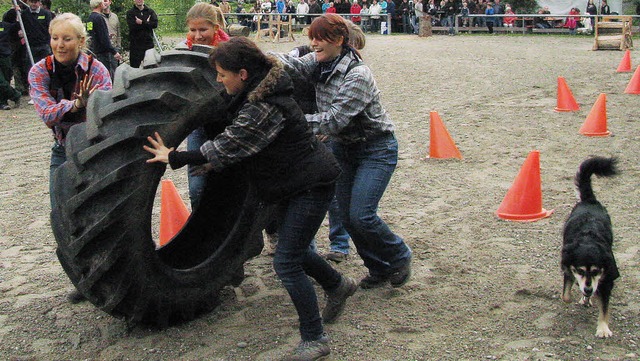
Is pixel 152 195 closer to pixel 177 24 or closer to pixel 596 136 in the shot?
pixel 596 136

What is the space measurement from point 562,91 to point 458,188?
16.8 ft

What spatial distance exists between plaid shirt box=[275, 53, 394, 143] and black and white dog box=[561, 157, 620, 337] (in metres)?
1.38

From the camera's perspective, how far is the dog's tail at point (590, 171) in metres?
5.37

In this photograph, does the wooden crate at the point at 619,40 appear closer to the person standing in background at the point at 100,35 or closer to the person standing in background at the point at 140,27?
the person standing in background at the point at 140,27

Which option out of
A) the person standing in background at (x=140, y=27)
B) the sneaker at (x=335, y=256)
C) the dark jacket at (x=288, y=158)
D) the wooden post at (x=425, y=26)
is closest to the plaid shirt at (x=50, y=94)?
the dark jacket at (x=288, y=158)

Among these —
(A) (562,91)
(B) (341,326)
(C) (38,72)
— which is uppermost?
(C) (38,72)

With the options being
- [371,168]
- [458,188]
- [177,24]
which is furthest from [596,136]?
[177,24]

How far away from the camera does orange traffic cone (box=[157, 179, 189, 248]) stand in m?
6.83

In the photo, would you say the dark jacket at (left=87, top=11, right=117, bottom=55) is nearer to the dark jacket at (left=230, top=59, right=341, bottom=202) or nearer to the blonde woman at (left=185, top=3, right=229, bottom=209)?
the blonde woman at (left=185, top=3, right=229, bottom=209)

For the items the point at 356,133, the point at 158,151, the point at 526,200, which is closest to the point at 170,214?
the point at 356,133

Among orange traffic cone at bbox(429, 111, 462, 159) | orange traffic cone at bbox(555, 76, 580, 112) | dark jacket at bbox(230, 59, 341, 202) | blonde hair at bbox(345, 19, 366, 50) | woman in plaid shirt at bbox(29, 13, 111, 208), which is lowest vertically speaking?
orange traffic cone at bbox(429, 111, 462, 159)

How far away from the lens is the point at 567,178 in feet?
27.2

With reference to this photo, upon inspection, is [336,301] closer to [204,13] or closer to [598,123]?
[204,13]

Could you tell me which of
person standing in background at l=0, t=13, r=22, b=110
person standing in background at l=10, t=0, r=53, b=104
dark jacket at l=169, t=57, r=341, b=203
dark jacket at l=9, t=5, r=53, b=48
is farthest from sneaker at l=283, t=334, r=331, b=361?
dark jacket at l=9, t=5, r=53, b=48
